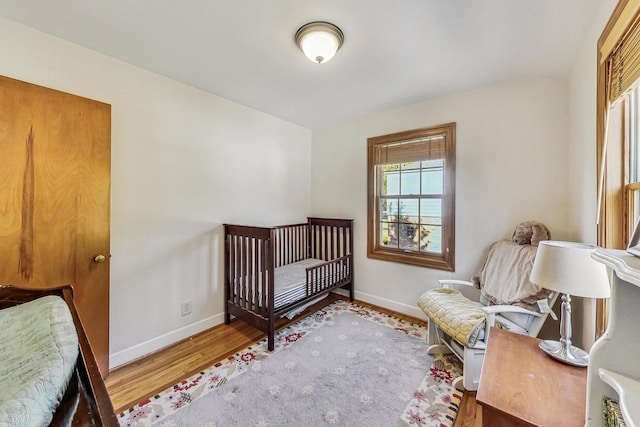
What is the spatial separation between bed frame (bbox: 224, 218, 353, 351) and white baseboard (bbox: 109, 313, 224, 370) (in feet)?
0.59

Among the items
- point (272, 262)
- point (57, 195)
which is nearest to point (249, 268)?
point (272, 262)

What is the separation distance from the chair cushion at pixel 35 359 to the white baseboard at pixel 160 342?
128 cm

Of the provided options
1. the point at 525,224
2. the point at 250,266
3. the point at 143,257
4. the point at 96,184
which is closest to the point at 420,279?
the point at 525,224

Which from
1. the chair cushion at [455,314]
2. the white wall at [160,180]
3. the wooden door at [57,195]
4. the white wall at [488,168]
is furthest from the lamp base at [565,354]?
the wooden door at [57,195]

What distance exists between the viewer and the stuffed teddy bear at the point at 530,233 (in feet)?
6.64

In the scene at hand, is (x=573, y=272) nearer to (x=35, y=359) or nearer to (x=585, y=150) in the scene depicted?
(x=585, y=150)

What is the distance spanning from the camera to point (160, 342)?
87.4 inches

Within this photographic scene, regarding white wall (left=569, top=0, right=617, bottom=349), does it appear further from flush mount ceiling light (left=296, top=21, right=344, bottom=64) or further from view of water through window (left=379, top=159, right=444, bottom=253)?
flush mount ceiling light (left=296, top=21, right=344, bottom=64)

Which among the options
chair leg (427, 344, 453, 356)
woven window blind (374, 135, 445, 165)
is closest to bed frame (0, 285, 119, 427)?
chair leg (427, 344, 453, 356)

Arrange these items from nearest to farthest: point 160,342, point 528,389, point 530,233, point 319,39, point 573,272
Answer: point 528,389 < point 573,272 < point 319,39 < point 530,233 < point 160,342

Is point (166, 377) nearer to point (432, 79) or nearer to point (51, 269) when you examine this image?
point (51, 269)

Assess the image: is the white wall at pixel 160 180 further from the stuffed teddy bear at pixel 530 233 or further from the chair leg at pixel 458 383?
the stuffed teddy bear at pixel 530 233

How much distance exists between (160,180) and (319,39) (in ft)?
5.69

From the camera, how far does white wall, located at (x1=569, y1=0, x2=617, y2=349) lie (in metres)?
1.52
